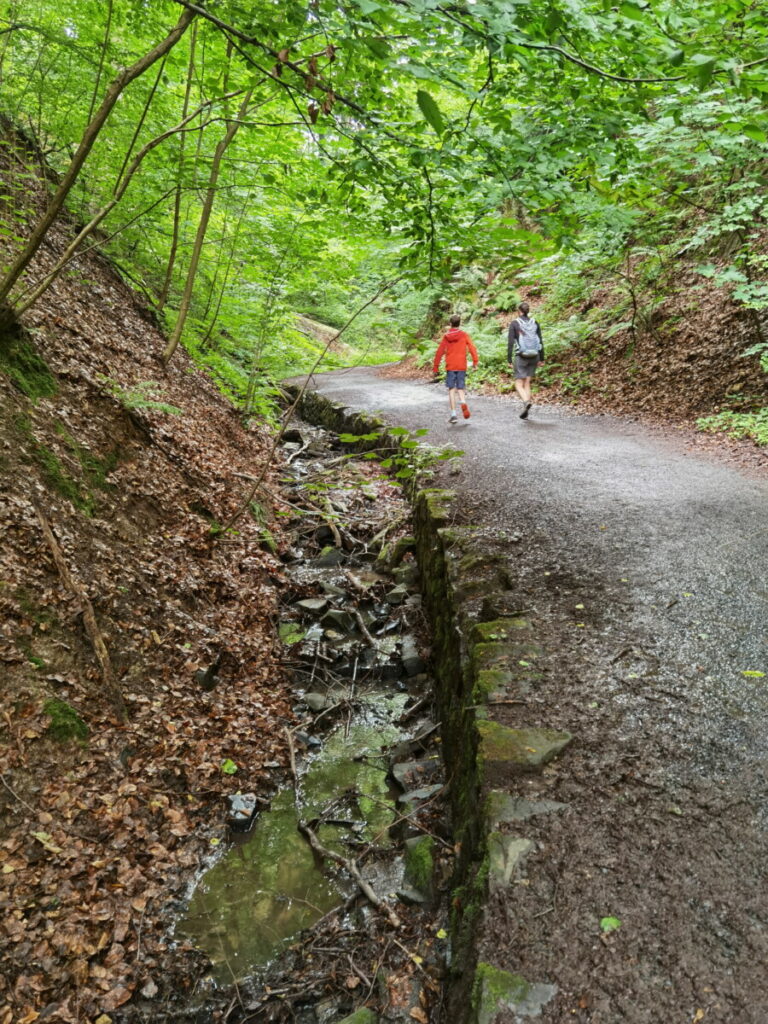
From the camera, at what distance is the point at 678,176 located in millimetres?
12547

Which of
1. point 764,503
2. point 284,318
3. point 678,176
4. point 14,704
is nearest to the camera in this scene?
point 14,704

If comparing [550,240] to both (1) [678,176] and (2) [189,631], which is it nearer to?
(2) [189,631]

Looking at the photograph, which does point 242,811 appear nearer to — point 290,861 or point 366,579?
point 290,861

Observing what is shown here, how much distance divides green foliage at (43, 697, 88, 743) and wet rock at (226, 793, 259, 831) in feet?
3.93

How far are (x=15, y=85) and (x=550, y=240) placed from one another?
7007 millimetres

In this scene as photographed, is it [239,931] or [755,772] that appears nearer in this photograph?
[755,772]

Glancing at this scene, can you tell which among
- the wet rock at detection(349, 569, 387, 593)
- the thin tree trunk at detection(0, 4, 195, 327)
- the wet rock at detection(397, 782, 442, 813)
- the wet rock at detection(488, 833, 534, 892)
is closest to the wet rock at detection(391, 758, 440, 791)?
the wet rock at detection(397, 782, 442, 813)

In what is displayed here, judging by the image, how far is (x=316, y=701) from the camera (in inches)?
224

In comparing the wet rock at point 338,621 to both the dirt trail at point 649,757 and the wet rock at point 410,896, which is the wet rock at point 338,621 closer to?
the dirt trail at point 649,757

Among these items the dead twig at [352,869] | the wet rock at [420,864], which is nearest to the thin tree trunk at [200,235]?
the dead twig at [352,869]

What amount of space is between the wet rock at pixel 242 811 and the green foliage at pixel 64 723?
47.2 inches

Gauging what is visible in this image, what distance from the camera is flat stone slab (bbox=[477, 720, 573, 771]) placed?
10.2ft

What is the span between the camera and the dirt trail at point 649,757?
2.19 metres

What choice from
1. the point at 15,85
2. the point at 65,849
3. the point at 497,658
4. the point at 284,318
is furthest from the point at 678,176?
the point at 65,849
